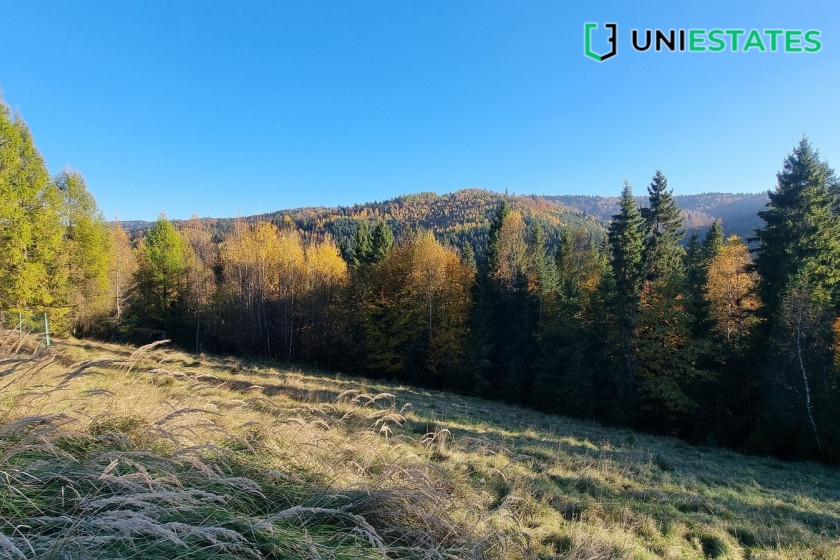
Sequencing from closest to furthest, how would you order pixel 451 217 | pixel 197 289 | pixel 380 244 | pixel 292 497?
pixel 292 497
pixel 380 244
pixel 197 289
pixel 451 217

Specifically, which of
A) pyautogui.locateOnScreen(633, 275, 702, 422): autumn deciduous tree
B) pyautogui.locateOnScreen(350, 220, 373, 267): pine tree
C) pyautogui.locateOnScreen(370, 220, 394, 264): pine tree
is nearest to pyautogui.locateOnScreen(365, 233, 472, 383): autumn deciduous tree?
pyautogui.locateOnScreen(370, 220, 394, 264): pine tree

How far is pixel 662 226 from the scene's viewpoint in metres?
23.6

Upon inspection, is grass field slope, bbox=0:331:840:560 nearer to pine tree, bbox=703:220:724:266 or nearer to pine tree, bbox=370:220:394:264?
pine tree, bbox=370:220:394:264

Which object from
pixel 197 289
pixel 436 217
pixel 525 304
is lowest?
pixel 525 304

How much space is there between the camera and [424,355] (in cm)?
2648

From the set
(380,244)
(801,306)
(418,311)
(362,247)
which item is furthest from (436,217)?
(801,306)

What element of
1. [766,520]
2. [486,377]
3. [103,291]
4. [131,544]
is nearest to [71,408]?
[131,544]

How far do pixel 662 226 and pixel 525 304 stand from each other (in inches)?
410

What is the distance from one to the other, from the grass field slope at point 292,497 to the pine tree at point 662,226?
17029mm

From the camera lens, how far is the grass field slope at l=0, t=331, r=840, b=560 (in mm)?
2029

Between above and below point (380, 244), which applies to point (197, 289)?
below

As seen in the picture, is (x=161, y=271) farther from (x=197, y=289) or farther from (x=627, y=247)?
(x=627, y=247)

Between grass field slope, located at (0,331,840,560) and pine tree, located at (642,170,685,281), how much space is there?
17.0 meters

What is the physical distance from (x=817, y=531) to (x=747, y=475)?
550cm
